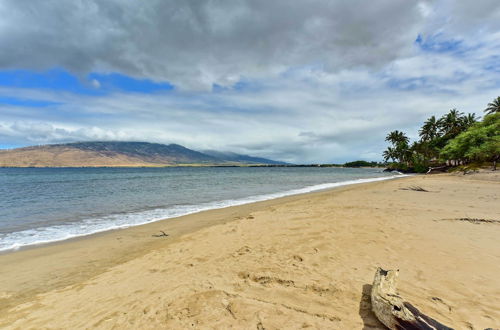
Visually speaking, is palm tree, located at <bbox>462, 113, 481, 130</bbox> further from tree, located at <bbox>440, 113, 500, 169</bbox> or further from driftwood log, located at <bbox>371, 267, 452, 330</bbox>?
driftwood log, located at <bbox>371, 267, 452, 330</bbox>

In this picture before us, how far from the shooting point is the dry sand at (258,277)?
13.2 ft

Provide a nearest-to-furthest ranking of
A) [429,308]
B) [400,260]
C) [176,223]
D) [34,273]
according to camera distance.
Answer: [429,308] < [400,260] < [34,273] < [176,223]

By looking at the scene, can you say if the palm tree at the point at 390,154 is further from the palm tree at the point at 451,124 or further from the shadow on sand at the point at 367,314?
the shadow on sand at the point at 367,314

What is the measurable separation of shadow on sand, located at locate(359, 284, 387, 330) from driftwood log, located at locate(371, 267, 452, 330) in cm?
8

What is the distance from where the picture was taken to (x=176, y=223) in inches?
500

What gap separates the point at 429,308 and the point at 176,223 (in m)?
11.2

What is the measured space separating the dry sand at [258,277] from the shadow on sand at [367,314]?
0.05 ft

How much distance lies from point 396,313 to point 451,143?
246ft

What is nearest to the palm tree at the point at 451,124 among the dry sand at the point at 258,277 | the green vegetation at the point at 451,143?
the green vegetation at the point at 451,143

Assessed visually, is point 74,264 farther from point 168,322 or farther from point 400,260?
point 400,260

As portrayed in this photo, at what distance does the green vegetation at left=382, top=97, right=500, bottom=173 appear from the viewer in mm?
48188

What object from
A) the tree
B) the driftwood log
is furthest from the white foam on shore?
the tree

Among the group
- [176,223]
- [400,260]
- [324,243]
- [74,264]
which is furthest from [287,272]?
[176,223]

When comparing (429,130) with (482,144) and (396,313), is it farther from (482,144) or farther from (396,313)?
(396,313)
